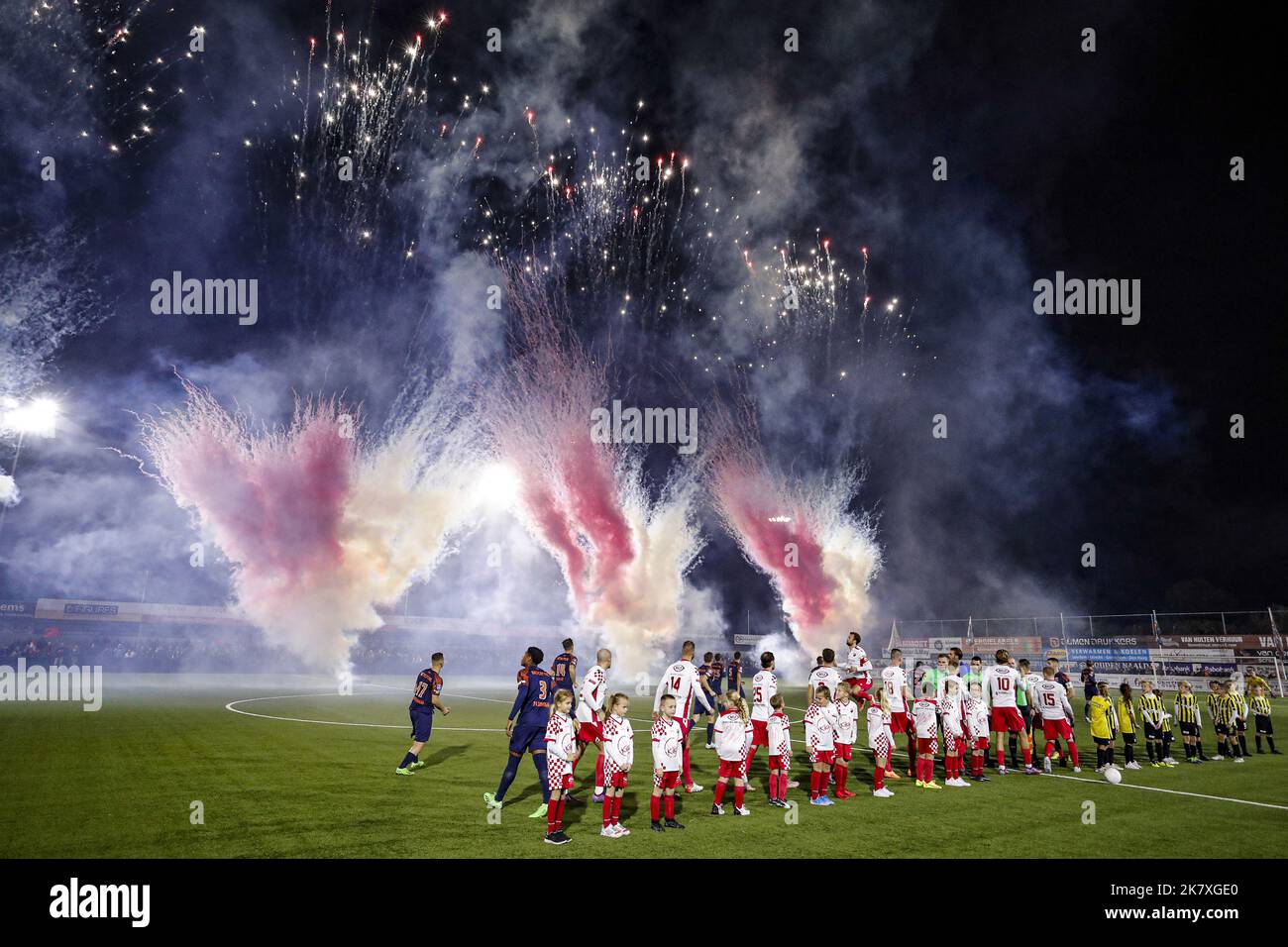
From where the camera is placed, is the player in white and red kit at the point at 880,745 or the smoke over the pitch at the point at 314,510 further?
the smoke over the pitch at the point at 314,510

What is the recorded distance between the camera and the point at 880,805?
11820 millimetres

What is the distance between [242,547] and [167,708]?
2474cm

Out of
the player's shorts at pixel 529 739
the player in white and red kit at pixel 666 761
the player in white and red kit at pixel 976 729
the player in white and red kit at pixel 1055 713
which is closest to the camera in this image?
the player in white and red kit at pixel 666 761

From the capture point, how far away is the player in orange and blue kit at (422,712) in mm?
14844

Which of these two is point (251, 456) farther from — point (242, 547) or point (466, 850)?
point (466, 850)

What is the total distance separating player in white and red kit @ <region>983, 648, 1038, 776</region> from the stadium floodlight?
2381 inches

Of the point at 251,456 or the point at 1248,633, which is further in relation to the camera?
the point at 251,456

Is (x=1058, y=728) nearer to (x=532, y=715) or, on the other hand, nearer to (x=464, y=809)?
(x=532, y=715)

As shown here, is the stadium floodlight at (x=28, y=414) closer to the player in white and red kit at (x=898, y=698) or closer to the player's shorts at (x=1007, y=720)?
the player in white and red kit at (x=898, y=698)

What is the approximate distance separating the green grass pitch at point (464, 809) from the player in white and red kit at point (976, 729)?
1.33 ft

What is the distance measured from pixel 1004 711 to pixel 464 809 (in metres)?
11.9

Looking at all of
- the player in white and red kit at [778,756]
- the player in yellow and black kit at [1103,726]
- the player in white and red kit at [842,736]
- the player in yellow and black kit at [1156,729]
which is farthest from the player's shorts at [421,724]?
the player in yellow and black kit at [1156,729]

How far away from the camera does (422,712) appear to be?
15219 millimetres
